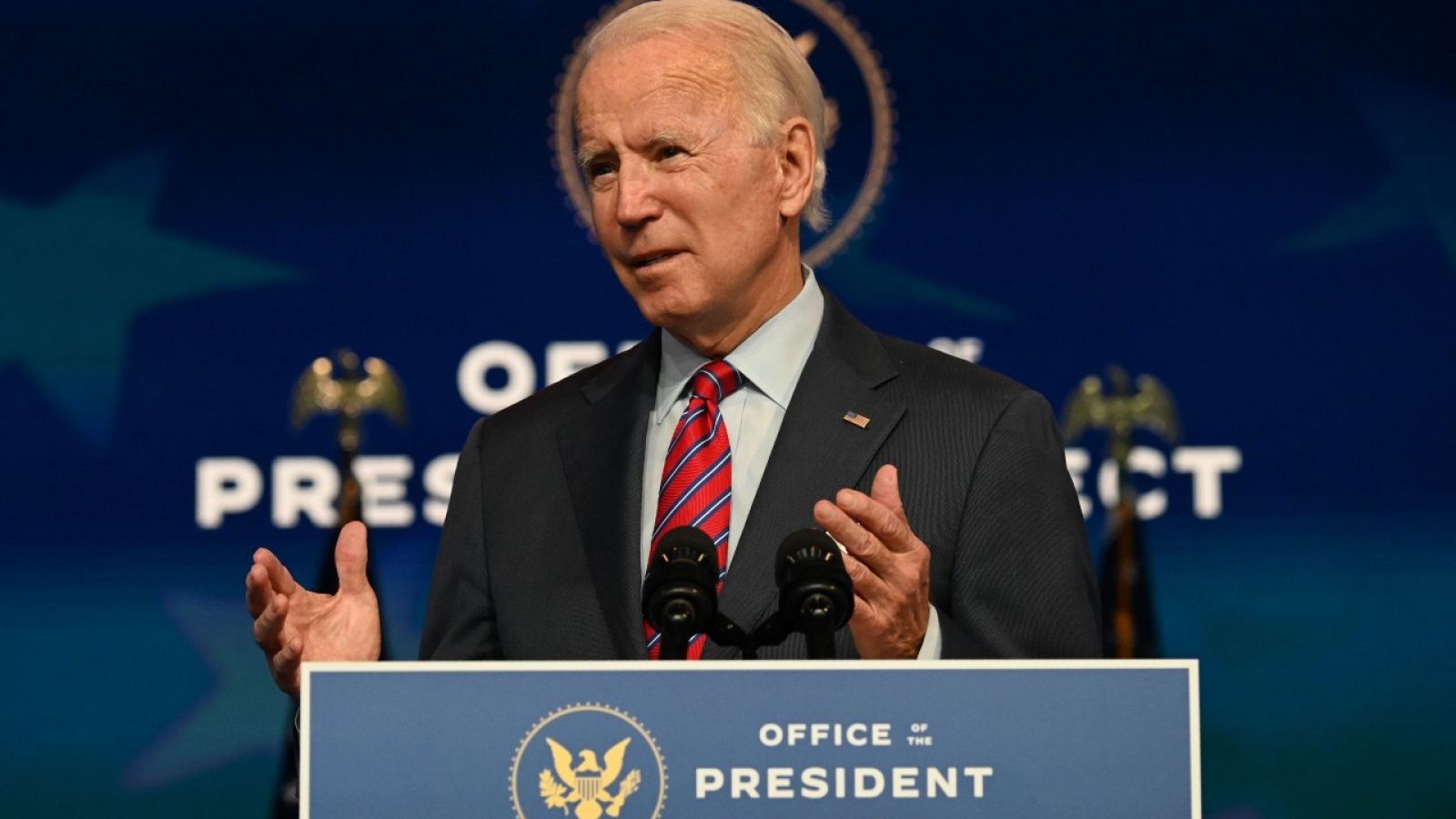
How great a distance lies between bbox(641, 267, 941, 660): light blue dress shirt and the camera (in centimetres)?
205

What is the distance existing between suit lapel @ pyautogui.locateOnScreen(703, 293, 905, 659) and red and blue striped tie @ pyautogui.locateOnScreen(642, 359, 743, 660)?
0.14 feet

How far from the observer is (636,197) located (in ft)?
6.54

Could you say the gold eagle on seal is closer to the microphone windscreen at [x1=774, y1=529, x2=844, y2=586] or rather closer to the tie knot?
the microphone windscreen at [x1=774, y1=529, x2=844, y2=586]

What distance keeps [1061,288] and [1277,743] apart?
4.14ft

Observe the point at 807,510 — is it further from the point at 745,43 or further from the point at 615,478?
the point at 745,43

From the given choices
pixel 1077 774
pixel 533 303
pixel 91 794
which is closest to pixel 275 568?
pixel 1077 774

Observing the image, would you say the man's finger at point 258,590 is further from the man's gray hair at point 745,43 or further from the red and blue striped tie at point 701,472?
the man's gray hair at point 745,43

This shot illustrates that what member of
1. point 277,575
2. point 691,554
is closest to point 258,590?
point 277,575

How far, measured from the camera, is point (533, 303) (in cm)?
473

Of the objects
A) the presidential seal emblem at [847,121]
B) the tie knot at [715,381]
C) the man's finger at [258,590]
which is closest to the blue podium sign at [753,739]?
the man's finger at [258,590]

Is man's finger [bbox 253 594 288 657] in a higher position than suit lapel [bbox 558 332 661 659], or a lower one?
lower

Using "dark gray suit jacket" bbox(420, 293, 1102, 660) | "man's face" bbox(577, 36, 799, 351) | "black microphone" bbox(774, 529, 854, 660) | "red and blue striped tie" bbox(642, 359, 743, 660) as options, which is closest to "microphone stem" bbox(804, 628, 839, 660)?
"black microphone" bbox(774, 529, 854, 660)

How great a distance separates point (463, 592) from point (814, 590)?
0.74 m

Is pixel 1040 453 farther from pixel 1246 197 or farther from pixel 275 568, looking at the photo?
pixel 1246 197
